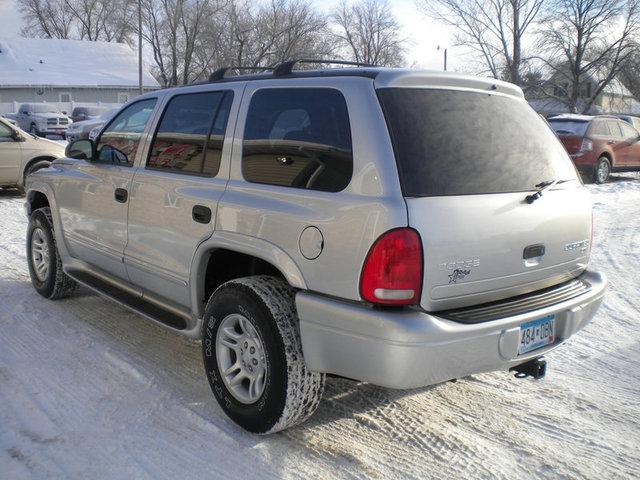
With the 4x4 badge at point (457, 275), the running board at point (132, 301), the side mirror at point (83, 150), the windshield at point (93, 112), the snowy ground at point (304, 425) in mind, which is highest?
the windshield at point (93, 112)

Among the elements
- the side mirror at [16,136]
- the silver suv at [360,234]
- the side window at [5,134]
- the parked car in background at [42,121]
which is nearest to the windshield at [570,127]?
the side mirror at [16,136]

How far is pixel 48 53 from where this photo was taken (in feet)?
163

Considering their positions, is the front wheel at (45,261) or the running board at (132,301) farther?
the front wheel at (45,261)

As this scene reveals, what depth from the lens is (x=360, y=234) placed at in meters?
2.78

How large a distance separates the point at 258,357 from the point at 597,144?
44.4 feet

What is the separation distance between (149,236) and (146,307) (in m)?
0.46

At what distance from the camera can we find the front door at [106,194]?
436cm

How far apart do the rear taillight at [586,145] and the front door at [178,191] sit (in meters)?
12.4

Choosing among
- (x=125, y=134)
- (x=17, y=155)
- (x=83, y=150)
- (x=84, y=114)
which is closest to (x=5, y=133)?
(x=17, y=155)

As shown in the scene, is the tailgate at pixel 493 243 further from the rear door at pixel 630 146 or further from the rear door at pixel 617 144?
the rear door at pixel 630 146

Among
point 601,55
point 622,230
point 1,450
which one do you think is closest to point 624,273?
point 622,230

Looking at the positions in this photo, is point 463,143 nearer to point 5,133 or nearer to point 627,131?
point 5,133

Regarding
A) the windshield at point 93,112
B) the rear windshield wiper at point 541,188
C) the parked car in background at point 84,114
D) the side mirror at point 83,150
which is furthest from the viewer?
the windshield at point 93,112

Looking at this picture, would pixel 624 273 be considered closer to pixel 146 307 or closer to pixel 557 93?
pixel 146 307
